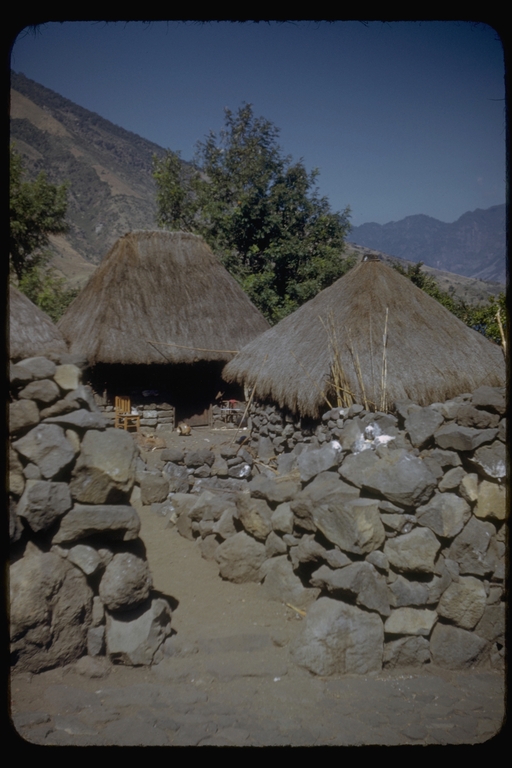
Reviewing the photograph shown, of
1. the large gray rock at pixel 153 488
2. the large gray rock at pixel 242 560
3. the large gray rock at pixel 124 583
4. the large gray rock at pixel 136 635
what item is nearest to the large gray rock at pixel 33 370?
the large gray rock at pixel 124 583

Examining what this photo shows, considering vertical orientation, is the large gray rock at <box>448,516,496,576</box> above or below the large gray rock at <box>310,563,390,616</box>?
above

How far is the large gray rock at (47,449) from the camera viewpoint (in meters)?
3.29

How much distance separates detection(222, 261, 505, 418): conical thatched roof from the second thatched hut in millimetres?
3667

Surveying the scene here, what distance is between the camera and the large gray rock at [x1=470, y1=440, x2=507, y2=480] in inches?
160

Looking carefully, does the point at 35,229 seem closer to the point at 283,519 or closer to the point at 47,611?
the point at 283,519

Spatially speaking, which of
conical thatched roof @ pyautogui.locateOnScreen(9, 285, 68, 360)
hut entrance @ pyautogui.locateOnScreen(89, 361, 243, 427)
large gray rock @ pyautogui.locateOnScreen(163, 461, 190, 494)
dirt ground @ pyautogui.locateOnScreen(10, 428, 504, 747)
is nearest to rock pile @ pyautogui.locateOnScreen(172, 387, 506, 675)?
dirt ground @ pyautogui.locateOnScreen(10, 428, 504, 747)

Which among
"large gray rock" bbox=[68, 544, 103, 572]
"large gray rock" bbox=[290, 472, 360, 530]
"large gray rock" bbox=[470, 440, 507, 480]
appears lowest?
"large gray rock" bbox=[68, 544, 103, 572]

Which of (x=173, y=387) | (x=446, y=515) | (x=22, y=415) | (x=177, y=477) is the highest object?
(x=173, y=387)

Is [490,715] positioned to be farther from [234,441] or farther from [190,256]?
[190,256]

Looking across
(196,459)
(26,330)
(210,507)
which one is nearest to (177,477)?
(196,459)

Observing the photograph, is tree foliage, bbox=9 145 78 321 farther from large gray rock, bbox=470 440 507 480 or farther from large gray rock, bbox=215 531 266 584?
large gray rock, bbox=470 440 507 480

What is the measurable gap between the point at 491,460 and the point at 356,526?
4.17 feet

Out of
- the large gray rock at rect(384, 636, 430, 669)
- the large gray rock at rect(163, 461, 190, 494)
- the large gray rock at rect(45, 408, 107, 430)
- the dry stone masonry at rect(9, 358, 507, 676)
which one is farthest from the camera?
the large gray rock at rect(163, 461, 190, 494)

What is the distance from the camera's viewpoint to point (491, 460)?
13.5 ft
